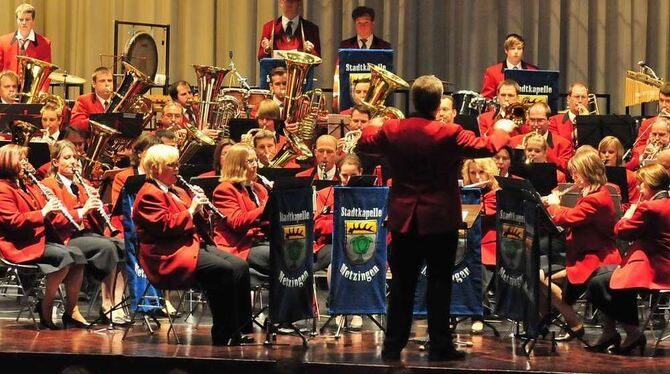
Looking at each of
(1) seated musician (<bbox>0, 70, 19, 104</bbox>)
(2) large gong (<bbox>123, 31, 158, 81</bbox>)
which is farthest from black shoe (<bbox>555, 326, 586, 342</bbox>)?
(2) large gong (<bbox>123, 31, 158, 81</bbox>)

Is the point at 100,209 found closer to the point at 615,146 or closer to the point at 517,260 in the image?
the point at 517,260

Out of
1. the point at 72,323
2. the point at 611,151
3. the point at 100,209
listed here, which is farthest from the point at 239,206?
the point at 611,151

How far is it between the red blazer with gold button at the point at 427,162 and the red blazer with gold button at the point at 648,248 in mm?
973

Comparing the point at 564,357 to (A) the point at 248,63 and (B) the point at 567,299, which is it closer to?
(B) the point at 567,299

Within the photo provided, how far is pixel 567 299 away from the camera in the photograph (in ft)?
24.9

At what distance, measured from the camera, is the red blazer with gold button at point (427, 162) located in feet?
22.1

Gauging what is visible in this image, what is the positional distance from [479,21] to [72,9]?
441 cm

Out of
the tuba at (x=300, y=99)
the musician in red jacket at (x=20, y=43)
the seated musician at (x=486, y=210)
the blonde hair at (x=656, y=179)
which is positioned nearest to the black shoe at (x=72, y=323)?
the seated musician at (x=486, y=210)

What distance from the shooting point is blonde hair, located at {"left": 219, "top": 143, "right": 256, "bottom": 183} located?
776 centimetres

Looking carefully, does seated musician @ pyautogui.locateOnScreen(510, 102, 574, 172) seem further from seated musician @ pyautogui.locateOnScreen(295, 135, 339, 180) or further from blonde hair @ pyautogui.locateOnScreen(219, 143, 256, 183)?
blonde hair @ pyautogui.locateOnScreen(219, 143, 256, 183)

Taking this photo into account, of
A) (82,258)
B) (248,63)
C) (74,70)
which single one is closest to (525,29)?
(248,63)

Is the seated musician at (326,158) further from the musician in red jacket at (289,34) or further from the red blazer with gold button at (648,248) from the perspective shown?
the musician in red jacket at (289,34)

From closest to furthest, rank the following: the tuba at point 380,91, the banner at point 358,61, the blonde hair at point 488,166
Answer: the blonde hair at point 488,166, the tuba at point 380,91, the banner at point 358,61

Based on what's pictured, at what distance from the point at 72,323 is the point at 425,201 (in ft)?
8.22
